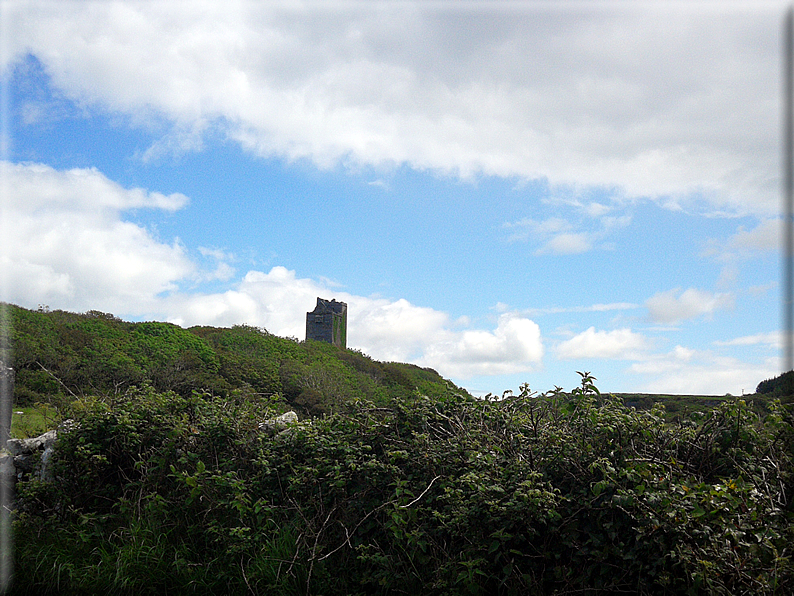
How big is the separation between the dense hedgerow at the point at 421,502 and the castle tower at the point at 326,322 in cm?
1474

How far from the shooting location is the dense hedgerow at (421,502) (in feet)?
10.4

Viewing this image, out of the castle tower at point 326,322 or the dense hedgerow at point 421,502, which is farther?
the castle tower at point 326,322

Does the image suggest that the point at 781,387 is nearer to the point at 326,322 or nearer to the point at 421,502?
the point at 421,502

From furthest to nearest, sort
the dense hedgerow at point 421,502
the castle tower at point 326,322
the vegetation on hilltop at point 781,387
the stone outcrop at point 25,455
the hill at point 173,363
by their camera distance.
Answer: the castle tower at point 326,322
the hill at point 173,363
the stone outcrop at point 25,455
the dense hedgerow at point 421,502
the vegetation on hilltop at point 781,387

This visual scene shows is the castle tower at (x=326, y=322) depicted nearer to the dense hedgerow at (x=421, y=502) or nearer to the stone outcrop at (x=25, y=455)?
the stone outcrop at (x=25, y=455)

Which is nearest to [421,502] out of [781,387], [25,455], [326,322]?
[781,387]

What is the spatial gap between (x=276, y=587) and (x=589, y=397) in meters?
2.33

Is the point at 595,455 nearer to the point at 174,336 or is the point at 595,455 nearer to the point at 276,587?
the point at 276,587

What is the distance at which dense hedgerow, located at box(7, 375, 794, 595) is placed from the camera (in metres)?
3.17

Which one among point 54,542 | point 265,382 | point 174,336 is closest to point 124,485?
point 54,542

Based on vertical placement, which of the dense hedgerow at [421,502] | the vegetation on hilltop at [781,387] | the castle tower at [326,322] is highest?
the castle tower at [326,322]

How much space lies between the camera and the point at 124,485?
196 inches

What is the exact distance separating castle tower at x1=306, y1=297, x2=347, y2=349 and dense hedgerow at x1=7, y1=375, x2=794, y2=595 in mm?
14744

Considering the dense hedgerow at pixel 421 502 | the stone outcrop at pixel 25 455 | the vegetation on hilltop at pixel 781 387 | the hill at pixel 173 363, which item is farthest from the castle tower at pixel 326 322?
the vegetation on hilltop at pixel 781 387
